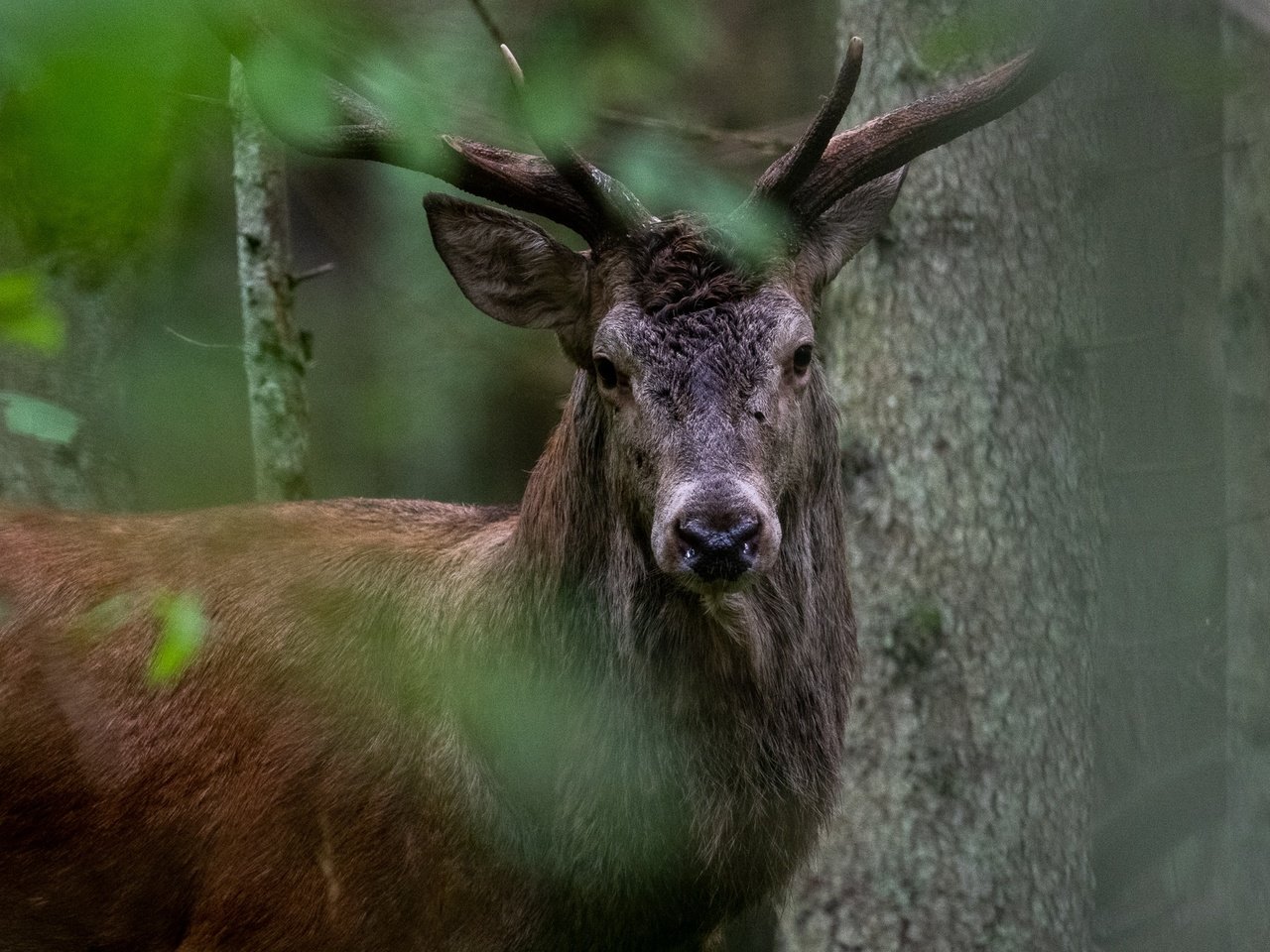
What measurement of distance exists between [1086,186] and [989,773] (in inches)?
92.6

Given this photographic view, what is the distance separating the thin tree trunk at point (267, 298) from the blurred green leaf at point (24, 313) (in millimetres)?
4256

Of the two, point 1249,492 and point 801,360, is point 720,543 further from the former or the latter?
point 1249,492

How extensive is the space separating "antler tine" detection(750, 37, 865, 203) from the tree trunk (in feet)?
6.45

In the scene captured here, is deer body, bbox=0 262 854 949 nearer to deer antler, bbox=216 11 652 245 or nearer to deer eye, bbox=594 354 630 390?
deer eye, bbox=594 354 630 390

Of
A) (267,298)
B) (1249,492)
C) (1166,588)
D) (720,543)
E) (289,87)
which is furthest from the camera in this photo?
(1166,588)

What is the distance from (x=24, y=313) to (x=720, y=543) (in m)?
2.06

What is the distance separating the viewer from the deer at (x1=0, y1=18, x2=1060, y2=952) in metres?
3.67

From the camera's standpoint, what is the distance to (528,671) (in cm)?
387

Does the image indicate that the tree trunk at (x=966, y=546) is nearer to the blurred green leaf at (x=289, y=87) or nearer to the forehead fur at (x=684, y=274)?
the forehead fur at (x=684, y=274)

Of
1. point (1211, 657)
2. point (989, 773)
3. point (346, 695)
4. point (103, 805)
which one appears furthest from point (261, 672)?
point (1211, 657)

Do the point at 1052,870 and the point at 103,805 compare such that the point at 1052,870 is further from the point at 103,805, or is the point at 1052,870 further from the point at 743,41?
the point at 743,41

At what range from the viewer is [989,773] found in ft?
18.1

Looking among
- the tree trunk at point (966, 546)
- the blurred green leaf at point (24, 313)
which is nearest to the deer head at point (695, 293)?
the tree trunk at point (966, 546)

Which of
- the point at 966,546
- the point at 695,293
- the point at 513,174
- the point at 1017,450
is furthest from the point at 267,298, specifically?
the point at 1017,450
